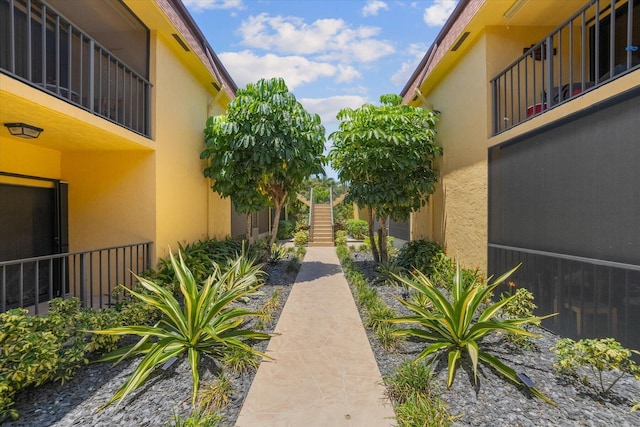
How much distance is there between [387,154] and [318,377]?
16.3 feet

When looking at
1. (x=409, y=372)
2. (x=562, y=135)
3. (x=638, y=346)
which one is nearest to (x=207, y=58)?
(x=562, y=135)

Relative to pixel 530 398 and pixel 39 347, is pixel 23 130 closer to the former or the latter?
pixel 39 347

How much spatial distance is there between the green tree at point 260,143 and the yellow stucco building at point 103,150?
938 mm

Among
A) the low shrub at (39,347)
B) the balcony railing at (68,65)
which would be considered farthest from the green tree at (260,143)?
the low shrub at (39,347)

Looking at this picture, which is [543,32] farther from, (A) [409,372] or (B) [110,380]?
(B) [110,380]

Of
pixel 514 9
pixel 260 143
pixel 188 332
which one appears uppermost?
pixel 514 9

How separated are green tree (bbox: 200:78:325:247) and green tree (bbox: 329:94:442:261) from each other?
712mm

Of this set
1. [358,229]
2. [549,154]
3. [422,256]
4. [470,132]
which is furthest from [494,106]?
[358,229]

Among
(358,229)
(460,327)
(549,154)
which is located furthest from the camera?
(358,229)

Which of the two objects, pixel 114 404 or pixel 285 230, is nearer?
pixel 114 404

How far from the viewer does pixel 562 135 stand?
4.28 metres

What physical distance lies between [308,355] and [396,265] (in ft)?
14.3

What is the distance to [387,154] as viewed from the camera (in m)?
7.03

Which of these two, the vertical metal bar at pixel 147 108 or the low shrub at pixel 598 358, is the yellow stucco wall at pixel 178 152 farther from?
the low shrub at pixel 598 358
